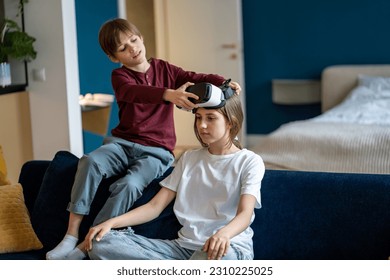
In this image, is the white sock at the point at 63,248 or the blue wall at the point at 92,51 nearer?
the white sock at the point at 63,248

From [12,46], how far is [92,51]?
1401 mm

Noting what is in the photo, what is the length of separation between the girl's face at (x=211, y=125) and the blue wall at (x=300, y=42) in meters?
4.37

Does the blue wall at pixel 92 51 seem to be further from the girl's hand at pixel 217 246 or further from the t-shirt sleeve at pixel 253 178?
the girl's hand at pixel 217 246

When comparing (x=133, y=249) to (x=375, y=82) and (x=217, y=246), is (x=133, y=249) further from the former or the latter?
(x=375, y=82)

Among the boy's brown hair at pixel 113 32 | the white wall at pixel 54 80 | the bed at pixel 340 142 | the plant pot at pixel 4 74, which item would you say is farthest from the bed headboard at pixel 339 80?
the boy's brown hair at pixel 113 32

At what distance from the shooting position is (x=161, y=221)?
9.12 feet

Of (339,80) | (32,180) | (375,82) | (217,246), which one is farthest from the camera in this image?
(339,80)

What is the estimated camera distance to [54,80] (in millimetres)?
4523

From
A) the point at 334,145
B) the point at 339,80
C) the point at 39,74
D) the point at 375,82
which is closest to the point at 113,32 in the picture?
the point at 39,74

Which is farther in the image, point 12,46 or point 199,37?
point 199,37

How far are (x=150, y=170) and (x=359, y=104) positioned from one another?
3199 mm

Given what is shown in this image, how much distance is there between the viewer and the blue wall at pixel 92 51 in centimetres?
555

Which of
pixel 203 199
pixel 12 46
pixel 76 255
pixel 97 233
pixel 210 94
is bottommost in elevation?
pixel 76 255
